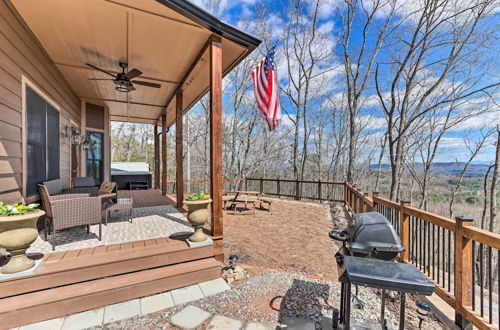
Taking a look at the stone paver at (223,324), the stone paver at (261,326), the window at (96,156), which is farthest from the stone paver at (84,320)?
the window at (96,156)

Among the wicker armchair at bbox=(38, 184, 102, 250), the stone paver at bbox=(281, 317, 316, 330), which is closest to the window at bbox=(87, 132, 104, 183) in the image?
the wicker armchair at bbox=(38, 184, 102, 250)

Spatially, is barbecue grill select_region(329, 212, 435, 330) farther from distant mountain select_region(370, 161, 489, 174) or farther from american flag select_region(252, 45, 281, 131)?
distant mountain select_region(370, 161, 489, 174)

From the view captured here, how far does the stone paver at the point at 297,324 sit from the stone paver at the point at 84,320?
1771mm

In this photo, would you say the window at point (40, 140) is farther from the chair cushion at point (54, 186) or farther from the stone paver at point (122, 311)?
the stone paver at point (122, 311)

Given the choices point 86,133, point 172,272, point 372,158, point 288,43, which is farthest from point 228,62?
point 372,158

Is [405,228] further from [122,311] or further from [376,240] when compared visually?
[122,311]

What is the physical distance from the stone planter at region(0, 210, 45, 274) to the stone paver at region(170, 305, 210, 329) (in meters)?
1.53

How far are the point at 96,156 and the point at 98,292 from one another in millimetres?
6604

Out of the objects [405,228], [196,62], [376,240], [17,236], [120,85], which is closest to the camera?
[376,240]

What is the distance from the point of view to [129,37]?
3.41 meters

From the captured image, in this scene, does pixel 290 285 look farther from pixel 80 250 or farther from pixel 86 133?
pixel 86 133

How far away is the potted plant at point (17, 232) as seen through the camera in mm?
1965

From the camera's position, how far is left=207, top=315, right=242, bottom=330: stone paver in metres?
2.06

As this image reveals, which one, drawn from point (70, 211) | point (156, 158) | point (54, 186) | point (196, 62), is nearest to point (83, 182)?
point (54, 186)
